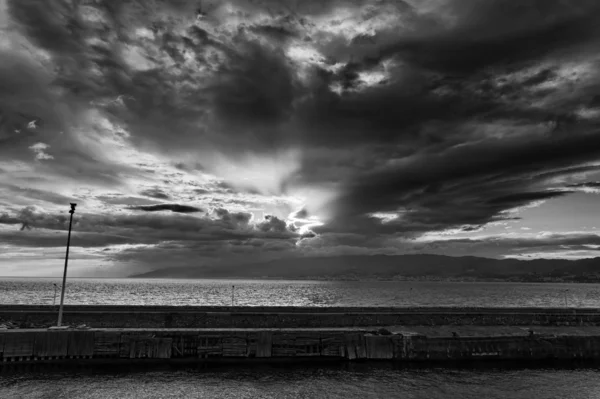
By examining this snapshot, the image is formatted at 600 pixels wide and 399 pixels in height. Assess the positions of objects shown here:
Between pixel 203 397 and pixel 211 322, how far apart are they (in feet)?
59.9

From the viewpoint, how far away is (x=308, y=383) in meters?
27.8

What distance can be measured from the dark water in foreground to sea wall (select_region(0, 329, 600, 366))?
5.99 ft

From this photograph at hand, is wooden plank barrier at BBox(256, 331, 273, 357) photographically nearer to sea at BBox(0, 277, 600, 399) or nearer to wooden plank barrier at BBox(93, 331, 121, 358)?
sea at BBox(0, 277, 600, 399)

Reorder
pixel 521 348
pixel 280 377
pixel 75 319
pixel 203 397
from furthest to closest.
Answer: pixel 75 319, pixel 521 348, pixel 280 377, pixel 203 397

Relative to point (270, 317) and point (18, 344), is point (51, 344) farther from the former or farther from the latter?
point (270, 317)

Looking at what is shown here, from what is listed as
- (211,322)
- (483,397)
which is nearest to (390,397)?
(483,397)

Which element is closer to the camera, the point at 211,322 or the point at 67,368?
the point at 67,368

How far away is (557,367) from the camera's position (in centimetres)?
3341

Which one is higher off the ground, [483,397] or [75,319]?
[75,319]

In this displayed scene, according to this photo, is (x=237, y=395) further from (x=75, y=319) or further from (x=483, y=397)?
(x=75, y=319)

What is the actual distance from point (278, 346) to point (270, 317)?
8744 millimetres

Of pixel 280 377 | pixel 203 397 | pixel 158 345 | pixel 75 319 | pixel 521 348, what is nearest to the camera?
pixel 203 397


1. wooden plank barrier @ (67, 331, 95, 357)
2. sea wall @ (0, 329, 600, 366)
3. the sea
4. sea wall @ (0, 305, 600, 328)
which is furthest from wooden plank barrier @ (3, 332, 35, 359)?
sea wall @ (0, 305, 600, 328)

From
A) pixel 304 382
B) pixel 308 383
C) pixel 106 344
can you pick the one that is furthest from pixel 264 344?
pixel 106 344
